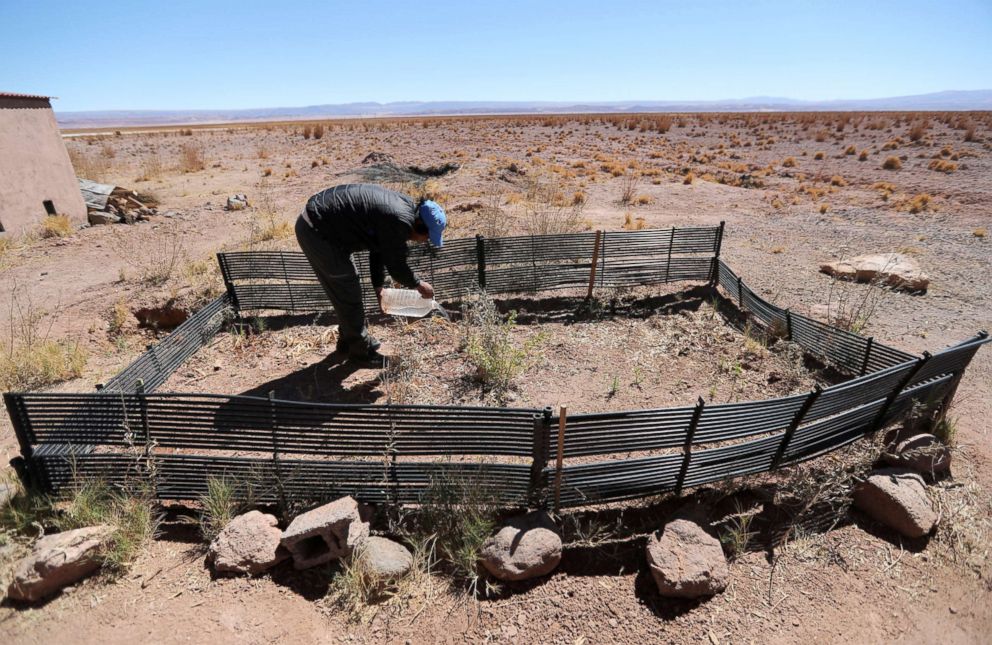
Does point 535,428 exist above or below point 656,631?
above

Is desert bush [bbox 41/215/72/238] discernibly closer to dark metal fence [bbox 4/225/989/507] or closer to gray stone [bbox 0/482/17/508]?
gray stone [bbox 0/482/17/508]

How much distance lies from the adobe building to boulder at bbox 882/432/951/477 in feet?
45.7

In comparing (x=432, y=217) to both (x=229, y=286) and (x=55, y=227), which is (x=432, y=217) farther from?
(x=55, y=227)

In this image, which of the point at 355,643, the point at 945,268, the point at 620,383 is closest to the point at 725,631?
the point at 355,643

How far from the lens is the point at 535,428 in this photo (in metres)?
3.10

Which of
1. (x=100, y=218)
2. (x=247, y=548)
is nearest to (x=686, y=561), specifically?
(x=247, y=548)

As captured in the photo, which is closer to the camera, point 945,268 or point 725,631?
point 725,631

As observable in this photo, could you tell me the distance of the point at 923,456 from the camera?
11.9 ft

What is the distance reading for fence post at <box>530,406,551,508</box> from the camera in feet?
10.0

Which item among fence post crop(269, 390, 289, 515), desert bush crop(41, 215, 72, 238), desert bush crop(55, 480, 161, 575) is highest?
desert bush crop(41, 215, 72, 238)

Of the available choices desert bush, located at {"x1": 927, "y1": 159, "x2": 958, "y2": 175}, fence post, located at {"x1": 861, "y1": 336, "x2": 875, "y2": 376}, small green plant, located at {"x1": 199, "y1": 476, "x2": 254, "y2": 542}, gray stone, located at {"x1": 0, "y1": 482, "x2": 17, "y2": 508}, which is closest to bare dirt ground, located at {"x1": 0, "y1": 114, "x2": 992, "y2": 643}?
small green plant, located at {"x1": 199, "y1": 476, "x2": 254, "y2": 542}

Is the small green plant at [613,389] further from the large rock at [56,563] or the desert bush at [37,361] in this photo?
the desert bush at [37,361]

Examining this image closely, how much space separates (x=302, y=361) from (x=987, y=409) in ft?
21.7

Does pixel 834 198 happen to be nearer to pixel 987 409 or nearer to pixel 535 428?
pixel 987 409
